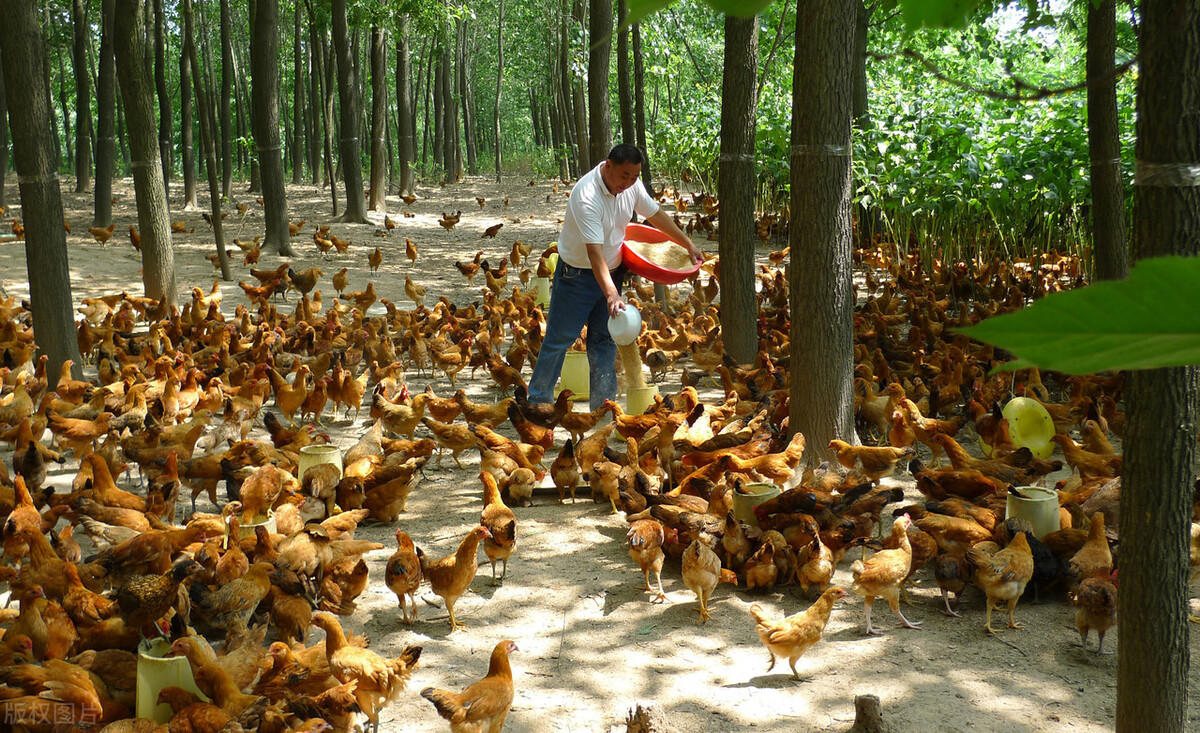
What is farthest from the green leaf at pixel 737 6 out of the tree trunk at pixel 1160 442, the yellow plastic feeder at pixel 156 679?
the yellow plastic feeder at pixel 156 679

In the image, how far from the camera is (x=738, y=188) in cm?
887

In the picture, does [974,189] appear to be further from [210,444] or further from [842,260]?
[210,444]

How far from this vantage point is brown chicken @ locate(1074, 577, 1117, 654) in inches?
163

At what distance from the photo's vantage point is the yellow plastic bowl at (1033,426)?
22.8ft

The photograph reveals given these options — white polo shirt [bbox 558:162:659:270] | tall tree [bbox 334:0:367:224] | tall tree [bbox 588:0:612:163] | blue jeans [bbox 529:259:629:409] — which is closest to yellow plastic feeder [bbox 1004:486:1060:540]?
white polo shirt [bbox 558:162:659:270]

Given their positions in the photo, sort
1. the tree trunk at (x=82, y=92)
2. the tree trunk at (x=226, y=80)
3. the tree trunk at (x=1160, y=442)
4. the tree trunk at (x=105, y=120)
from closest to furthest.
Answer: the tree trunk at (x=1160, y=442), the tree trunk at (x=105, y=120), the tree trunk at (x=226, y=80), the tree trunk at (x=82, y=92)

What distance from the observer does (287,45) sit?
38.7m

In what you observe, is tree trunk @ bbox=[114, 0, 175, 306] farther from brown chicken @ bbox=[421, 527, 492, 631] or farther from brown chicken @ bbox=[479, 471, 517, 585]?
brown chicken @ bbox=[421, 527, 492, 631]

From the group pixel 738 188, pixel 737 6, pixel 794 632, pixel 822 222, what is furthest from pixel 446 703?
pixel 738 188

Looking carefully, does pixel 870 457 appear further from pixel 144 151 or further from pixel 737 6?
pixel 144 151

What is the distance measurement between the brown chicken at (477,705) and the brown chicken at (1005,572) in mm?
2295

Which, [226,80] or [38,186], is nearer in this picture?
[38,186]

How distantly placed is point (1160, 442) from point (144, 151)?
11.4 meters

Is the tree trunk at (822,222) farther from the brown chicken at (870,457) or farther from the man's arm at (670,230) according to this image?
the man's arm at (670,230)
